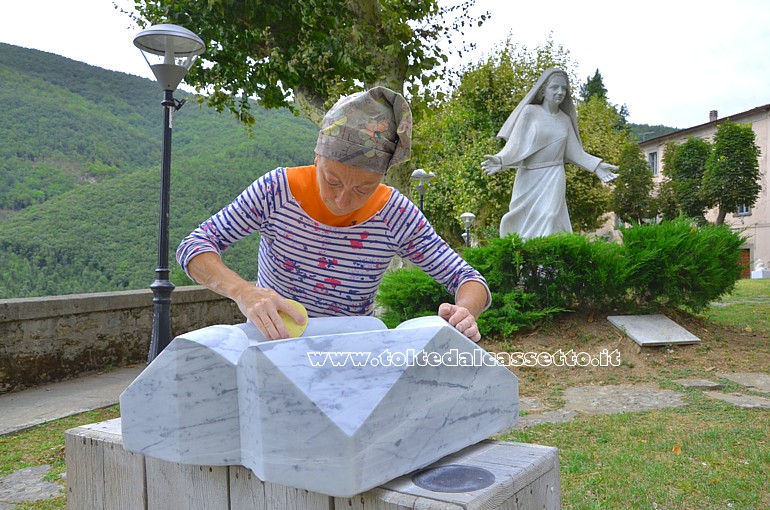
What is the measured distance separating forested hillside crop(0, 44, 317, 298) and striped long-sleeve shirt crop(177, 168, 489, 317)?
12124 mm

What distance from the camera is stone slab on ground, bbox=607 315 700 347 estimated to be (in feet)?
20.0

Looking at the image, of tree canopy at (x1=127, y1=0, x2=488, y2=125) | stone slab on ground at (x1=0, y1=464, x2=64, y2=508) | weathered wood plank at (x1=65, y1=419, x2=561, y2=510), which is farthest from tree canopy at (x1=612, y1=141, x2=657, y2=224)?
weathered wood plank at (x1=65, y1=419, x2=561, y2=510)

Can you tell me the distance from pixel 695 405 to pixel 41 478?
4420 mm

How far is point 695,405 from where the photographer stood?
15.0ft

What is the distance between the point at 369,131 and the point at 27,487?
3135 mm

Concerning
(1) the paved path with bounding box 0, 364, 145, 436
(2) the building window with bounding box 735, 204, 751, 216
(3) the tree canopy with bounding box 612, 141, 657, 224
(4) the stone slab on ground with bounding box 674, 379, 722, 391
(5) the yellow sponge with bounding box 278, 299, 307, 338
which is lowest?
(1) the paved path with bounding box 0, 364, 145, 436

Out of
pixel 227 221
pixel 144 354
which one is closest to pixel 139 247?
pixel 144 354

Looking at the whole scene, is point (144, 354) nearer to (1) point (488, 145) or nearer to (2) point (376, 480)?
(2) point (376, 480)

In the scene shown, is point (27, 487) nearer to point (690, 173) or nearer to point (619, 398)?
point (619, 398)

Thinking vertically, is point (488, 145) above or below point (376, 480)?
above

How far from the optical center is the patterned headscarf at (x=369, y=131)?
162 centimetres

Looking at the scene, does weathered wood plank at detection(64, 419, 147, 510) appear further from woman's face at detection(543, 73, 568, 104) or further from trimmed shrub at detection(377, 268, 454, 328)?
woman's face at detection(543, 73, 568, 104)

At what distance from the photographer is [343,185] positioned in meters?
1.65

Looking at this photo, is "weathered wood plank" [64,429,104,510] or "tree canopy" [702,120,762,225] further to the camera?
"tree canopy" [702,120,762,225]
